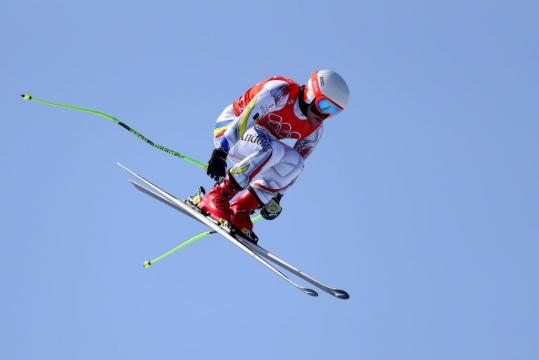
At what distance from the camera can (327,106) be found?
1652cm

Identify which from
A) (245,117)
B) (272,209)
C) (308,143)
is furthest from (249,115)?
(272,209)

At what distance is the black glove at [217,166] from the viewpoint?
16.3 meters

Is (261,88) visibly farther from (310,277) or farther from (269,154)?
(310,277)

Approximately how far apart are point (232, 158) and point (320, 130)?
141 centimetres

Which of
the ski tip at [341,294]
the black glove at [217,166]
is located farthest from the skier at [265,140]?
the ski tip at [341,294]

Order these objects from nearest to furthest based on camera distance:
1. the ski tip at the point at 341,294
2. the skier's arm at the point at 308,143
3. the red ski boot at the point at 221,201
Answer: the ski tip at the point at 341,294
the red ski boot at the point at 221,201
the skier's arm at the point at 308,143

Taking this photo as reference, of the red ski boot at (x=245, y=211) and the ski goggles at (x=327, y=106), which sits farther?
the red ski boot at (x=245, y=211)

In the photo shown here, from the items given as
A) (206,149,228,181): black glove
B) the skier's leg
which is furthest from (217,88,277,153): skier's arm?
the skier's leg

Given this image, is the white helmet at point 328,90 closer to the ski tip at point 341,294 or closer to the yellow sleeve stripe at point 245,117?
the yellow sleeve stripe at point 245,117

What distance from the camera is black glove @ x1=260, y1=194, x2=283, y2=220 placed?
17.7 m

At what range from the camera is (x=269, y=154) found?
16781 mm

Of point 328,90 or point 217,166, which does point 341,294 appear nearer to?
point 217,166

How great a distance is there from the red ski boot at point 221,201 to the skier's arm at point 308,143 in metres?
1.19

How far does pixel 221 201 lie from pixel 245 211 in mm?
479
